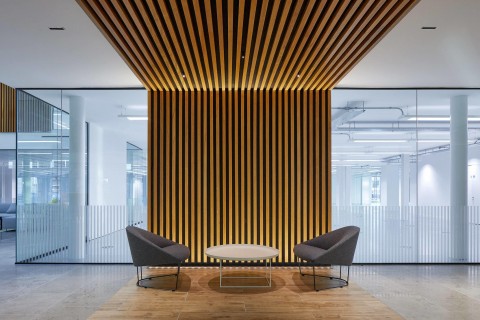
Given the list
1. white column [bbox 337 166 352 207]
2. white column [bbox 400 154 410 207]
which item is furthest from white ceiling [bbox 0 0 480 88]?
white column [bbox 337 166 352 207]

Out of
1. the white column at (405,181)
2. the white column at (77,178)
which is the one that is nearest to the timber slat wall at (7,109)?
the white column at (77,178)

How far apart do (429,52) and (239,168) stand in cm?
342

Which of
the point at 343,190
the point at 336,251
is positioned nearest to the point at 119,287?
the point at 336,251

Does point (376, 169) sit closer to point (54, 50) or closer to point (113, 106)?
point (113, 106)

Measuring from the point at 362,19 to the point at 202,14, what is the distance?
1655 millimetres

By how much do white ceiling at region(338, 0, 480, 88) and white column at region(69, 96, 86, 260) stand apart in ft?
16.2

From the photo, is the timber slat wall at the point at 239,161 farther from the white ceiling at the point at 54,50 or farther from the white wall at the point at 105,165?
the white ceiling at the point at 54,50

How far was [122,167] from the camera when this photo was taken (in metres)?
6.74

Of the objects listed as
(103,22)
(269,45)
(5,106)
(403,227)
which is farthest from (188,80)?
(5,106)

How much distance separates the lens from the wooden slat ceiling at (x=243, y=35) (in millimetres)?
3430

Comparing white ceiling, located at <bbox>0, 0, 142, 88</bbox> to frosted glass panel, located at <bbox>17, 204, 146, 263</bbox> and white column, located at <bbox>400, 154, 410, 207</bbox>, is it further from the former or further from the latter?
white column, located at <bbox>400, 154, 410, 207</bbox>

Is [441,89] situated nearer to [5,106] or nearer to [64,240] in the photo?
[64,240]

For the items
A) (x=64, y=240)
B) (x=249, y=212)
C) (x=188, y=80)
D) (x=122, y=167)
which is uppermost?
(x=188, y=80)

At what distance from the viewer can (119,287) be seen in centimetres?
506
